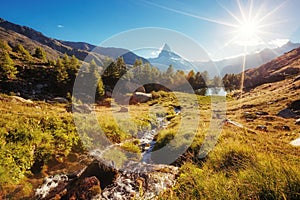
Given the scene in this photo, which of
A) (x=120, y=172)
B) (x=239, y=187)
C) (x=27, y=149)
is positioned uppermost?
(x=239, y=187)

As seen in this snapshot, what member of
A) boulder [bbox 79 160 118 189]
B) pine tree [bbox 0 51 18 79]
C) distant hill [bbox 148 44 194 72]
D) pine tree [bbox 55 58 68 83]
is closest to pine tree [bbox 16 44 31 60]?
pine tree [bbox 0 51 18 79]

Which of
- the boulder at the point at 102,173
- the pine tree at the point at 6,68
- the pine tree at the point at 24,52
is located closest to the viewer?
the boulder at the point at 102,173

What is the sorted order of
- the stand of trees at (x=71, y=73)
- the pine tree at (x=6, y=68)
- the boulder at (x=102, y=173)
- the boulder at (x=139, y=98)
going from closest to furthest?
the boulder at (x=102, y=173), the pine tree at (x=6, y=68), the stand of trees at (x=71, y=73), the boulder at (x=139, y=98)

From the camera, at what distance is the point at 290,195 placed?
10.8 ft

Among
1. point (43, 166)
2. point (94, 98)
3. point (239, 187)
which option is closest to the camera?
point (239, 187)

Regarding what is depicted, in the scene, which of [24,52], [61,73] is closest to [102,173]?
[61,73]

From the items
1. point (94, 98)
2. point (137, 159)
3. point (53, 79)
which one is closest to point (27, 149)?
point (137, 159)

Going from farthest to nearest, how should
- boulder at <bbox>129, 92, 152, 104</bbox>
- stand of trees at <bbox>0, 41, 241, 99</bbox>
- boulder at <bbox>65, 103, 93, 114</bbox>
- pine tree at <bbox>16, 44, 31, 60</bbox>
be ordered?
pine tree at <bbox>16, 44, 31, 60</bbox> < boulder at <bbox>129, 92, 152, 104</bbox> < stand of trees at <bbox>0, 41, 241, 99</bbox> < boulder at <bbox>65, 103, 93, 114</bbox>

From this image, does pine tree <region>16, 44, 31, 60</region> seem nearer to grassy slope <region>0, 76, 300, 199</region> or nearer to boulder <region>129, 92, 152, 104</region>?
boulder <region>129, 92, 152, 104</region>

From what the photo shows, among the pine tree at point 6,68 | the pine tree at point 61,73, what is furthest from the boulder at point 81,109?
the pine tree at point 6,68

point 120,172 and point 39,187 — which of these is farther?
point 120,172

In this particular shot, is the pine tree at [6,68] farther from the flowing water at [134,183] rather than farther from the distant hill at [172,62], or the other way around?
the flowing water at [134,183]

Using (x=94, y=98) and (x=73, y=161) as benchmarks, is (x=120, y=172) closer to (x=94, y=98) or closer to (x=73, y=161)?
(x=73, y=161)

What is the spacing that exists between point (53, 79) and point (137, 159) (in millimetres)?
49864
